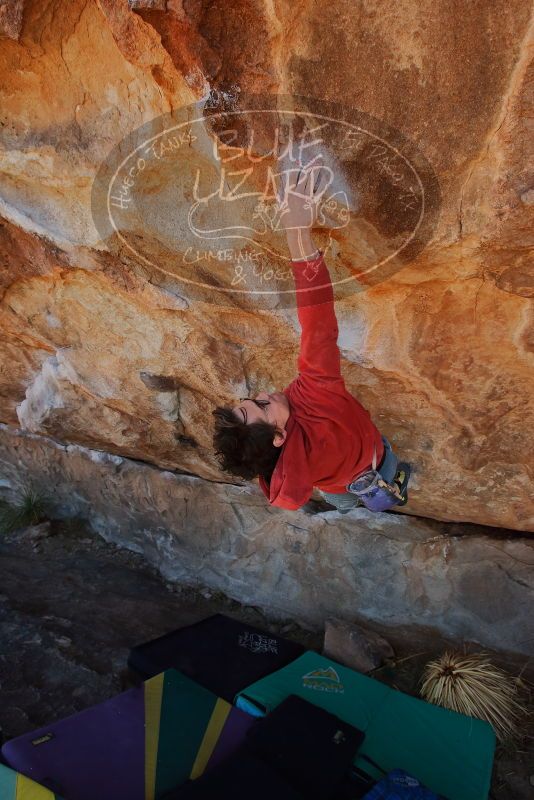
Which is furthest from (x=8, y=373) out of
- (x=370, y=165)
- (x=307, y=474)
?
(x=370, y=165)

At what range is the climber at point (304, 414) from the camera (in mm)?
2049

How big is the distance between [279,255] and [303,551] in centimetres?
263

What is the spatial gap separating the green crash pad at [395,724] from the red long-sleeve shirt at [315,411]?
1.72 m

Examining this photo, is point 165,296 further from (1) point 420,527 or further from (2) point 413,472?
(1) point 420,527

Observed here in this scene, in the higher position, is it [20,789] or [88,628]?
[20,789]

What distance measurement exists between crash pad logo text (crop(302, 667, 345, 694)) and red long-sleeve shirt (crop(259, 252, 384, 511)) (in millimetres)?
1772

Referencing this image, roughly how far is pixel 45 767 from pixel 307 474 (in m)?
2.09

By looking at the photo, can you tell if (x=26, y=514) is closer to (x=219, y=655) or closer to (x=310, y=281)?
(x=219, y=655)

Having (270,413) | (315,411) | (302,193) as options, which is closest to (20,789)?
(270,413)

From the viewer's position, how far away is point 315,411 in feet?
7.34

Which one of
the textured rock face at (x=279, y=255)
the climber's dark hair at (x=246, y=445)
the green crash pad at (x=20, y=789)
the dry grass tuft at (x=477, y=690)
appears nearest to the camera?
the textured rock face at (x=279, y=255)

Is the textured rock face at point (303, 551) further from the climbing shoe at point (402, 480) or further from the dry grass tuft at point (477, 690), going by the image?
A: the climbing shoe at point (402, 480)

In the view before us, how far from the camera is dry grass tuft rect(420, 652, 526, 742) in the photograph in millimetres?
3309

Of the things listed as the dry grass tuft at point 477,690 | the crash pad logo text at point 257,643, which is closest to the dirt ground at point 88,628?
the dry grass tuft at point 477,690
